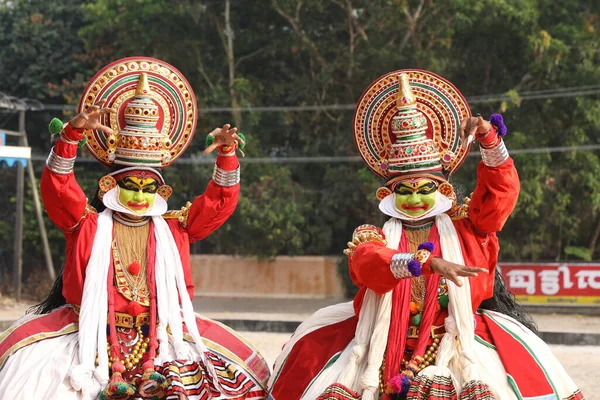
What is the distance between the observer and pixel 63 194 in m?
6.02

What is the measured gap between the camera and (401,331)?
18.7ft

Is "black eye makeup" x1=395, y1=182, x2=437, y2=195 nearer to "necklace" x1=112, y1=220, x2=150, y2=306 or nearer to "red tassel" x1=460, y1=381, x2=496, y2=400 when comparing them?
"red tassel" x1=460, y1=381, x2=496, y2=400

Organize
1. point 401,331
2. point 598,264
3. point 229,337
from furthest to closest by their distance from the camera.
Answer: point 598,264
point 229,337
point 401,331

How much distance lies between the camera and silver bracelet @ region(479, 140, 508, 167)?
5.53m

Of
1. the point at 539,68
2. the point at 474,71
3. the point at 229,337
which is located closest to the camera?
the point at 229,337

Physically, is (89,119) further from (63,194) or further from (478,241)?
(478,241)

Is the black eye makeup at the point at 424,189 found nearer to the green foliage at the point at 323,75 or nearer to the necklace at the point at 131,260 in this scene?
the necklace at the point at 131,260

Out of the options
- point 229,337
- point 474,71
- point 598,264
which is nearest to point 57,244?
point 474,71

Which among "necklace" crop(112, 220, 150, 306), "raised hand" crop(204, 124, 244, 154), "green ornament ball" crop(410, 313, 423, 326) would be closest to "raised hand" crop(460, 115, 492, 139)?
"green ornament ball" crop(410, 313, 423, 326)

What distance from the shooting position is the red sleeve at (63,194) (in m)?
5.96

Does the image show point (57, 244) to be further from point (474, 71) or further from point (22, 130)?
point (474, 71)

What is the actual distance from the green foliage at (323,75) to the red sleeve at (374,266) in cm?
1265

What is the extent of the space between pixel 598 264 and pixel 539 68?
13.5 feet

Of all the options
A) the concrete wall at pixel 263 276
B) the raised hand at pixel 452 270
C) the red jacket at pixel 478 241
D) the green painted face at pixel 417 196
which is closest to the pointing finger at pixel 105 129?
the red jacket at pixel 478 241
